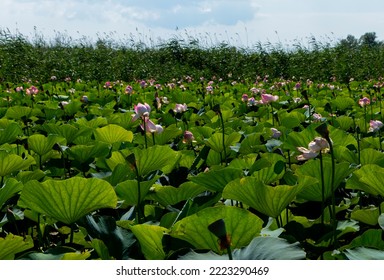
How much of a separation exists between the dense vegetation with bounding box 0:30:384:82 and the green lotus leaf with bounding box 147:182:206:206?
942cm

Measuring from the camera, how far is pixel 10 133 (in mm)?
2277

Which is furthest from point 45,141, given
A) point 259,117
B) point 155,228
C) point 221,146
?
point 259,117

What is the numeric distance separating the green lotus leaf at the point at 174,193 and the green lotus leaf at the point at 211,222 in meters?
0.37

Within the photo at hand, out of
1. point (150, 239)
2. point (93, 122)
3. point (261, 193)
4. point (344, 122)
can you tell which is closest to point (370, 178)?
point (261, 193)

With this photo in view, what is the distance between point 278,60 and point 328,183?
39.8 feet

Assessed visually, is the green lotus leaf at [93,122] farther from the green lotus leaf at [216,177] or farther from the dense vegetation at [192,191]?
the green lotus leaf at [216,177]

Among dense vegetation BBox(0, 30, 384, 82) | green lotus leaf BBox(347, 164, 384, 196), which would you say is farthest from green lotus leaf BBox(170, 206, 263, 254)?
dense vegetation BBox(0, 30, 384, 82)

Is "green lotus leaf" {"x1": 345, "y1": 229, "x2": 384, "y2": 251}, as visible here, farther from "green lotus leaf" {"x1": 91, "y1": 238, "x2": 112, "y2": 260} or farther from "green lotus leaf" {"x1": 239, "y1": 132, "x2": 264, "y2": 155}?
"green lotus leaf" {"x1": 239, "y1": 132, "x2": 264, "y2": 155}

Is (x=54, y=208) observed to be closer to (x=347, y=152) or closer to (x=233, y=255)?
(x=233, y=255)

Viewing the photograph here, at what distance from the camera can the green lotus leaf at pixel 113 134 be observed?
2.20 m

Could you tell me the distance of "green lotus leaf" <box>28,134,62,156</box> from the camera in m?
1.95

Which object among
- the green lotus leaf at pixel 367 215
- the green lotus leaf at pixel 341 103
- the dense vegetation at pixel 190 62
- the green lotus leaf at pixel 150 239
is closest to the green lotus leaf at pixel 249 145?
the green lotus leaf at pixel 367 215

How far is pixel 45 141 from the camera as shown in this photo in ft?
6.48
